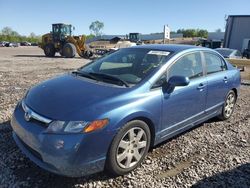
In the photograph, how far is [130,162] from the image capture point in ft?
10.9

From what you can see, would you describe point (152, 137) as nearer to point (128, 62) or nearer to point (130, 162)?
point (130, 162)

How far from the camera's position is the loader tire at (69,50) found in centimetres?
2161

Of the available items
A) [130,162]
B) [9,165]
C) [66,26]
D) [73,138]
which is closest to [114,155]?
[130,162]

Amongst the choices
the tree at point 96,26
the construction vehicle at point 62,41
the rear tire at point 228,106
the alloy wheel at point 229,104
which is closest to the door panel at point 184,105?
the rear tire at point 228,106

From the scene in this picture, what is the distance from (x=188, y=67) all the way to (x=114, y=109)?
1822mm

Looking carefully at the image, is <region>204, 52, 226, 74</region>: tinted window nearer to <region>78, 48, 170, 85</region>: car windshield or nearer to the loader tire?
<region>78, 48, 170, 85</region>: car windshield

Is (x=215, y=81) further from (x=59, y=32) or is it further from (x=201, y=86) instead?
(x=59, y=32)

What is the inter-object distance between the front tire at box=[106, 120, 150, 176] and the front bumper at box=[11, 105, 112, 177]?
0.13 m

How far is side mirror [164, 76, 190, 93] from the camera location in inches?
142

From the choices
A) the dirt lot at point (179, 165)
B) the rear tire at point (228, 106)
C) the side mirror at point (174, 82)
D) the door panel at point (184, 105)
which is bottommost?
Result: the dirt lot at point (179, 165)

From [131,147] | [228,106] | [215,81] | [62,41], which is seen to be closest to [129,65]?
[131,147]

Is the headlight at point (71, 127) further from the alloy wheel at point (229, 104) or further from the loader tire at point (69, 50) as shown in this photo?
the loader tire at point (69, 50)

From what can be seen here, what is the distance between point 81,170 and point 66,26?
22.2 m

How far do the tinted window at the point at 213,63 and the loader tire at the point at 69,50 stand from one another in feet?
57.9
